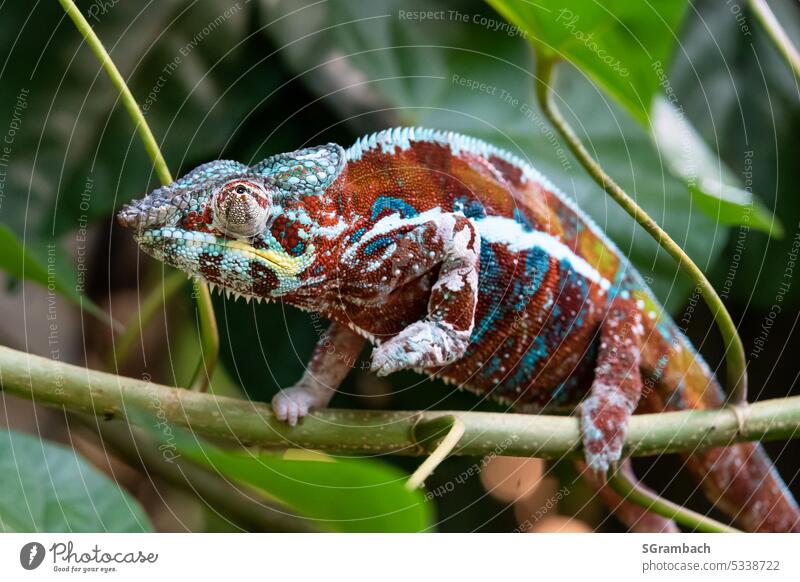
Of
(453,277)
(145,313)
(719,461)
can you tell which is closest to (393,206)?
(453,277)

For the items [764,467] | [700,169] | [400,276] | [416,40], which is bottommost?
[764,467]

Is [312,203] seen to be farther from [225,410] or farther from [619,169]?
[619,169]

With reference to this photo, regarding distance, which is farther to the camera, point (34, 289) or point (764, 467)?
point (764, 467)

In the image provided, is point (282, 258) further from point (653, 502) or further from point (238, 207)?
point (653, 502)

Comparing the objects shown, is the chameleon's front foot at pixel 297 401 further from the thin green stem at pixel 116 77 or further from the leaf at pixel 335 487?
Answer: the thin green stem at pixel 116 77

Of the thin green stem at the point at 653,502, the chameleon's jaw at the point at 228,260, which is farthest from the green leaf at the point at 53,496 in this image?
the thin green stem at the point at 653,502
